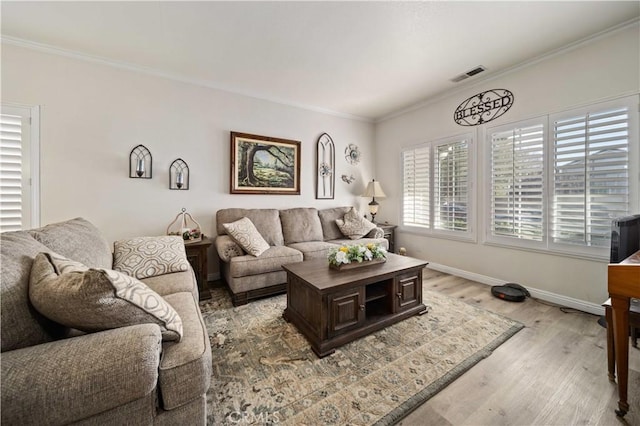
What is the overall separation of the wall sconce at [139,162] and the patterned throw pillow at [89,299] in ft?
7.16

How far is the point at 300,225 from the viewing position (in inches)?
144

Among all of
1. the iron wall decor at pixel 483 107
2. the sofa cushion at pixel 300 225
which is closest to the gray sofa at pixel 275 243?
the sofa cushion at pixel 300 225

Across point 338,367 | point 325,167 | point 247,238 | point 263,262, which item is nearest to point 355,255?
point 338,367

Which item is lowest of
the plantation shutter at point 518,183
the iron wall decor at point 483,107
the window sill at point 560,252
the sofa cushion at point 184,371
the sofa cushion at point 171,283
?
the sofa cushion at point 184,371

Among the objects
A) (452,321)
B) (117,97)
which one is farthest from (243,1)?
(452,321)

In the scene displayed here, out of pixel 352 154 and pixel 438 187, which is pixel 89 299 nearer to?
pixel 438 187

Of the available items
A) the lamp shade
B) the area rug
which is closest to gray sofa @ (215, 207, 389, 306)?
the area rug

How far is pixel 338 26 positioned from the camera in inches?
85.4

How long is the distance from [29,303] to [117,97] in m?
2.80

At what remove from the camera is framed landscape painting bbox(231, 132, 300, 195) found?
3475mm

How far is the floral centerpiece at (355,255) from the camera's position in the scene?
2208mm

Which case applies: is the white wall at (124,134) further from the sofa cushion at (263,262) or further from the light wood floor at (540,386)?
the light wood floor at (540,386)

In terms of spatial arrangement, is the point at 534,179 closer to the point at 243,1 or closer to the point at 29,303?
the point at 243,1

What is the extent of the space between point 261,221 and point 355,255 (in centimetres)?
160
